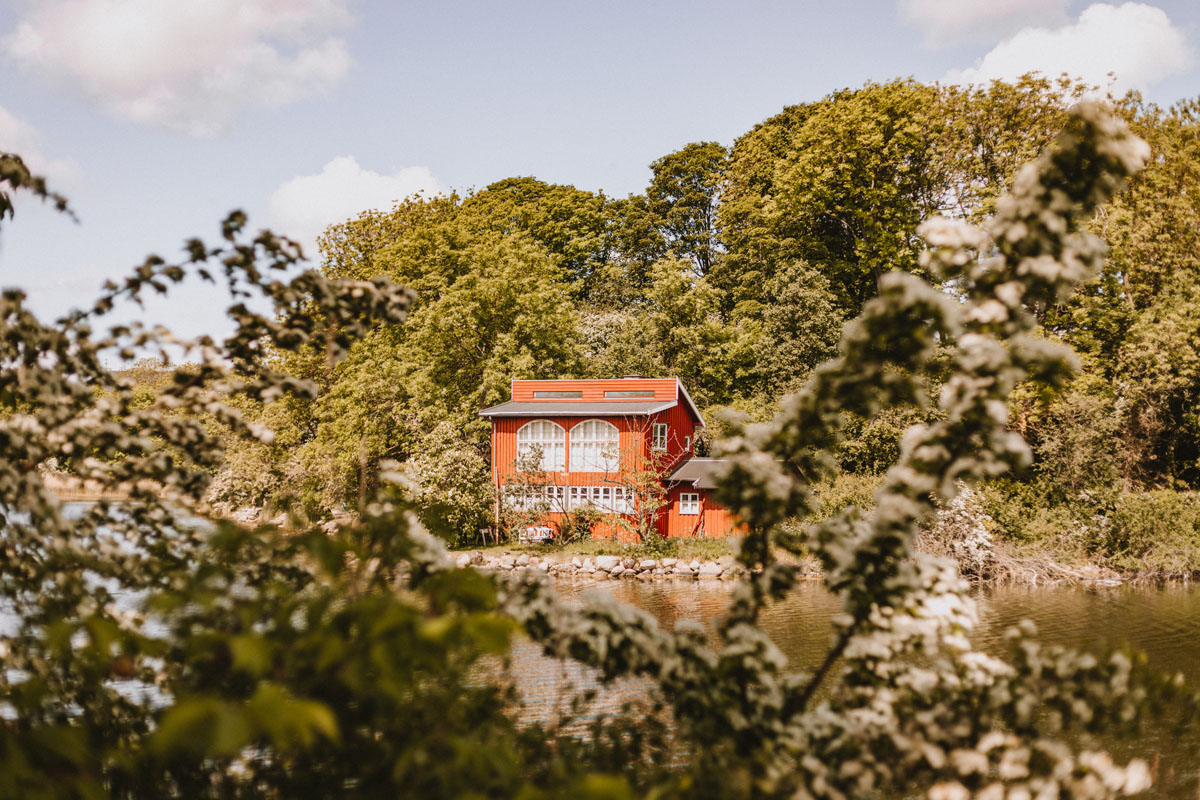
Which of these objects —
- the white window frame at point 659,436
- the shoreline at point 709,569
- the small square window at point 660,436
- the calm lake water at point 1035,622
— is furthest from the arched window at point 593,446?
the calm lake water at point 1035,622

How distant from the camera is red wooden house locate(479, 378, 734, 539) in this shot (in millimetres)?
30219

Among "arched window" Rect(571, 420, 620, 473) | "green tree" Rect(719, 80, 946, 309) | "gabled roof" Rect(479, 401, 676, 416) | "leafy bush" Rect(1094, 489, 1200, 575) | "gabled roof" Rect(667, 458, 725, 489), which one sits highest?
"green tree" Rect(719, 80, 946, 309)

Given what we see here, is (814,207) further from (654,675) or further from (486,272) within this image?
(654,675)

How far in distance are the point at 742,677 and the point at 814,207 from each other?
4110 centimetres

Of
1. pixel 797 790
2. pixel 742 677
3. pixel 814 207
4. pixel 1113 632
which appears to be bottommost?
pixel 1113 632

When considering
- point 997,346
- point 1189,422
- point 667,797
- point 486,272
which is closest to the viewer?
point 667,797

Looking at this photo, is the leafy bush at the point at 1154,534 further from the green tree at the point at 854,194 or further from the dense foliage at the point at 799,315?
the green tree at the point at 854,194

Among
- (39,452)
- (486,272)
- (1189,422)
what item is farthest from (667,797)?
(486,272)

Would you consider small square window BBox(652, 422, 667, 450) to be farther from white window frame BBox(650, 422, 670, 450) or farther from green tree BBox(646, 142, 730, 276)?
green tree BBox(646, 142, 730, 276)

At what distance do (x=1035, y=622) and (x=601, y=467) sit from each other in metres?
16.9

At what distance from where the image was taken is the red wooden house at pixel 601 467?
30.2 m

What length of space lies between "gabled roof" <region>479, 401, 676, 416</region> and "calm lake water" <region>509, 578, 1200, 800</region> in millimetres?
7714

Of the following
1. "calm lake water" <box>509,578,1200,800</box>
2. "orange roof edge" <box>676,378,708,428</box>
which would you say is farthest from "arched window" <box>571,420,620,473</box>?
"calm lake water" <box>509,578,1200,800</box>

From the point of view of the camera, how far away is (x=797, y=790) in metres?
3.04
